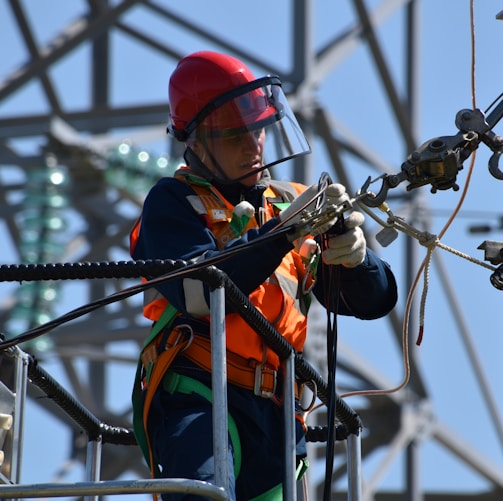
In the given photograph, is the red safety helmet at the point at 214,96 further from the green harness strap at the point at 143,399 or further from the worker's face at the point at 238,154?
the green harness strap at the point at 143,399

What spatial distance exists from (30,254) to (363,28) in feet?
9.75

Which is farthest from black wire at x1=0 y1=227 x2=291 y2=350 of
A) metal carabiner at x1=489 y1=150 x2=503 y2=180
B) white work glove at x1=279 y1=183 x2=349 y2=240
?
metal carabiner at x1=489 y1=150 x2=503 y2=180

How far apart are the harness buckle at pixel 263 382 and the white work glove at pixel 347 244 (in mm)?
408

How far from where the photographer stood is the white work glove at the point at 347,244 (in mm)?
5059

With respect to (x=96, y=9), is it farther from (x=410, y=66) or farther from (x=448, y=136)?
(x=448, y=136)

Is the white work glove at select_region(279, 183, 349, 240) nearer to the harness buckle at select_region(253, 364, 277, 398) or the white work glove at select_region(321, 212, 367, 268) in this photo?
the white work glove at select_region(321, 212, 367, 268)

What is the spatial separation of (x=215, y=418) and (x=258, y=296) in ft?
2.79

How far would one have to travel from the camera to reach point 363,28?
12.8 metres

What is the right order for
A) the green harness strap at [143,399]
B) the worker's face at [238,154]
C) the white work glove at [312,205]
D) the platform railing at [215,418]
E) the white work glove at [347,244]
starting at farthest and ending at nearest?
the worker's face at [238,154]
the green harness strap at [143,399]
the white work glove at [347,244]
the white work glove at [312,205]
the platform railing at [215,418]

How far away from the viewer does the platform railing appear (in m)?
4.40

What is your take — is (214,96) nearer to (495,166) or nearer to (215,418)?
(495,166)

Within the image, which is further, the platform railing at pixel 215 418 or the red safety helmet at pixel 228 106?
the red safety helmet at pixel 228 106

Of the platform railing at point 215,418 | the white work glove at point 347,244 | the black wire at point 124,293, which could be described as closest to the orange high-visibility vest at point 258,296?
the platform railing at point 215,418

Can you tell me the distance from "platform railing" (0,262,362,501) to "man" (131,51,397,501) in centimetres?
19
